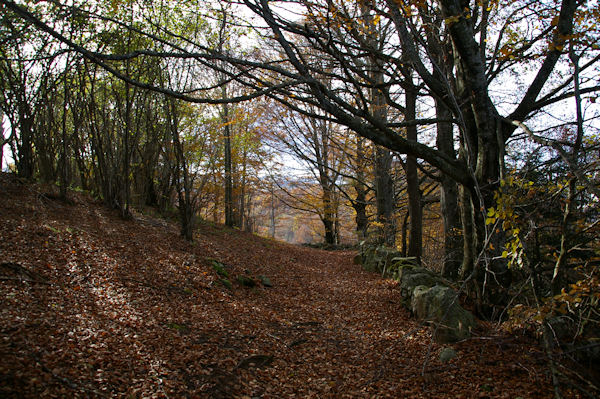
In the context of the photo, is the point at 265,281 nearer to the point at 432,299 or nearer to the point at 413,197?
the point at 432,299

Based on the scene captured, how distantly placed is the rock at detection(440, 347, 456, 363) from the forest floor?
8cm

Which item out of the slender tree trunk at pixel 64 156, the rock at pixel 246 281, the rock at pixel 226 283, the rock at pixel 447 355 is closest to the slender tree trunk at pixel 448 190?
the rock at pixel 447 355

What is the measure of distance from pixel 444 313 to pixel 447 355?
1.83 feet

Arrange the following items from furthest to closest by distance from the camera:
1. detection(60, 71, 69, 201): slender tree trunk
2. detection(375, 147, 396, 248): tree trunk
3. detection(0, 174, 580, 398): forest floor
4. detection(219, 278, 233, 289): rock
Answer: detection(375, 147, 396, 248): tree trunk
detection(60, 71, 69, 201): slender tree trunk
detection(219, 278, 233, 289): rock
detection(0, 174, 580, 398): forest floor

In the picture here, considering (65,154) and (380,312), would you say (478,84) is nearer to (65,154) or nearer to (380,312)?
(380,312)

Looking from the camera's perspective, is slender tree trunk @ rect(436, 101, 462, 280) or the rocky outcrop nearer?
the rocky outcrop

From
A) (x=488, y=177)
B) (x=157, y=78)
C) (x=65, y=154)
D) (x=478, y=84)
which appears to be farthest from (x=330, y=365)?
(x=157, y=78)

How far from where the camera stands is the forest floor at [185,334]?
2.61 metres

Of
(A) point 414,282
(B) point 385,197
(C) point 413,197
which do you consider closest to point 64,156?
(A) point 414,282

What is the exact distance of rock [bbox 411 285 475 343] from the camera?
12.1ft

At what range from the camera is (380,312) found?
17.8 ft

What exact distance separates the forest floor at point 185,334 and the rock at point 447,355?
0.08m

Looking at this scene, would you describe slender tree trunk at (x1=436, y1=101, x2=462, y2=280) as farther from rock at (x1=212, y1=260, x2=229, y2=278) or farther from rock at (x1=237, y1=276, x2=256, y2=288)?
rock at (x1=212, y1=260, x2=229, y2=278)

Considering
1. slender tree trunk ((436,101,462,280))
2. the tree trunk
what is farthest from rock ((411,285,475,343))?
the tree trunk
